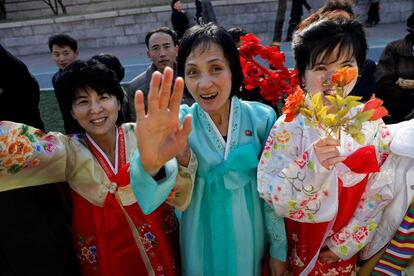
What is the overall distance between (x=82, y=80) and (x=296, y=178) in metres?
1.15

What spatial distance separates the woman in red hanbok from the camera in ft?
5.54

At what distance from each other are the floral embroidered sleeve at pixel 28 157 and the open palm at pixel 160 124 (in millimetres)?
524

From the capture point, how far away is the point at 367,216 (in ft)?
4.90

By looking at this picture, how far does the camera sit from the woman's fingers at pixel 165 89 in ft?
3.94

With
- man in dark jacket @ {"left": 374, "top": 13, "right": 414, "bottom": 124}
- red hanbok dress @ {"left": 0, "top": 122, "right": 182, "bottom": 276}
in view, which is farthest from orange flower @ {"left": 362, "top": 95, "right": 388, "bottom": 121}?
man in dark jacket @ {"left": 374, "top": 13, "right": 414, "bottom": 124}

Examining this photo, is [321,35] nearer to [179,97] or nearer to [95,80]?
[179,97]

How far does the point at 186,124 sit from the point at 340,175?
67 cm

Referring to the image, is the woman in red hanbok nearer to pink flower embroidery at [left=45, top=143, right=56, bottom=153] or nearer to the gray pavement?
pink flower embroidery at [left=45, top=143, right=56, bottom=153]

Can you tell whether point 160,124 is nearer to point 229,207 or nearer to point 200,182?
point 200,182

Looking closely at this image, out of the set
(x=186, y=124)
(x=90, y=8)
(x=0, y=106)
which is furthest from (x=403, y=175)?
(x=90, y=8)

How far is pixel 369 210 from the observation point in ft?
4.88

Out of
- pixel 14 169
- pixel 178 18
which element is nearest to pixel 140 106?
pixel 14 169

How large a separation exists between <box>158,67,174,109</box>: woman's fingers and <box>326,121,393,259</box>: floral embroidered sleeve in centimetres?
89

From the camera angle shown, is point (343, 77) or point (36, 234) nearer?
point (343, 77)
